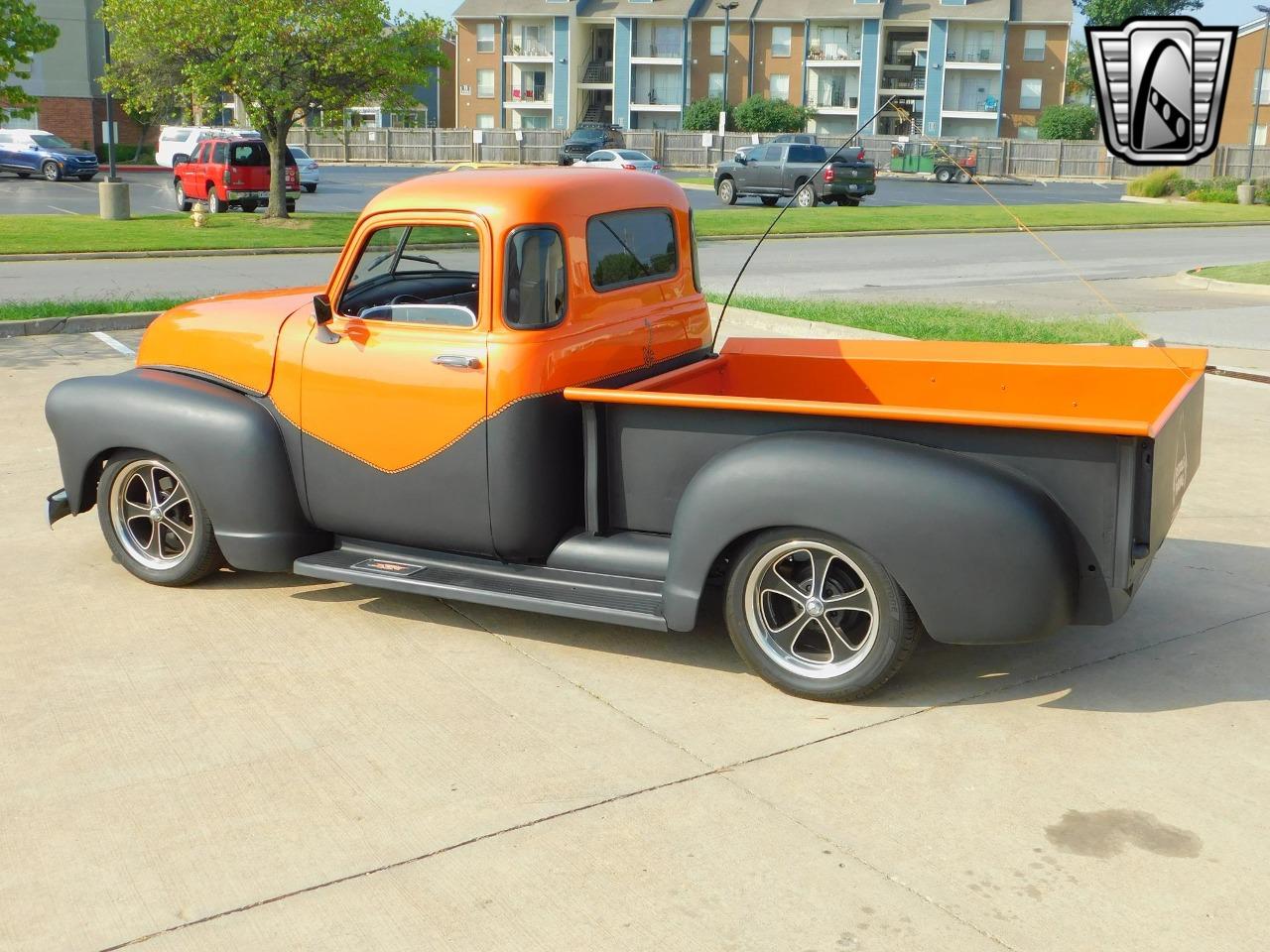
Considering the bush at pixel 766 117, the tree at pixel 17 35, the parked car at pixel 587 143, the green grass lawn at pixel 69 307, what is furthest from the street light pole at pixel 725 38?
the green grass lawn at pixel 69 307

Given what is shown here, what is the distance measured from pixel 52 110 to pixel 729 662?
2253 inches

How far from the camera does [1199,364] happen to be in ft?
18.6

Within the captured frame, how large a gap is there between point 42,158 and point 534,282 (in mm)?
42059

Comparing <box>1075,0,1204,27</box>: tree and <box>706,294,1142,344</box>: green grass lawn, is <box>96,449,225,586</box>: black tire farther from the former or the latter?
<box>1075,0,1204,27</box>: tree

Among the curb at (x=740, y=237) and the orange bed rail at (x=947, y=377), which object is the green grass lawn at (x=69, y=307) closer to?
the curb at (x=740, y=237)

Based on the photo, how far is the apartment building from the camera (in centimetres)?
7412

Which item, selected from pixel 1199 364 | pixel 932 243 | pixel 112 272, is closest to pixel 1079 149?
pixel 932 243

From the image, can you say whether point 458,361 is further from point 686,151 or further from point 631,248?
point 686,151

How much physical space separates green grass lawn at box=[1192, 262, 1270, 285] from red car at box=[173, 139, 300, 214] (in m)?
18.2

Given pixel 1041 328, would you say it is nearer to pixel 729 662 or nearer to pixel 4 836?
pixel 729 662

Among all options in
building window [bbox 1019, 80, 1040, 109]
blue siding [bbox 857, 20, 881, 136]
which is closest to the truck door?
blue siding [bbox 857, 20, 881, 136]

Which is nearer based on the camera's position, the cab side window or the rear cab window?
the cab side window

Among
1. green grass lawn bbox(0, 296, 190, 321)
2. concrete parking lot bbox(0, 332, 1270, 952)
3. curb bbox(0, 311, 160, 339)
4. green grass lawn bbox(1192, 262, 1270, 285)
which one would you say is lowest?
concrete parking lot bbox(0, 332, 1270, 952)

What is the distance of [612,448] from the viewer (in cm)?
530
